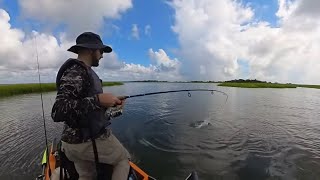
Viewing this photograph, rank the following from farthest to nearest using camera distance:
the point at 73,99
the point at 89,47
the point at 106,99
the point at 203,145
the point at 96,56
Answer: the point at 203,145
the point at 96,56
the point at 89,47
the point at 106,99
the point at 73,99

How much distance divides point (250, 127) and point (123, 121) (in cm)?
898

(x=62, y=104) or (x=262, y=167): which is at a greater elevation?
(x=62, y=104)

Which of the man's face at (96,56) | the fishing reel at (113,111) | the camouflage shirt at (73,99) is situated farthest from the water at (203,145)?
the camouflage shirt at (73,99)

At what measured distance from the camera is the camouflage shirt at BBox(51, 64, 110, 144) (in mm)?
3219

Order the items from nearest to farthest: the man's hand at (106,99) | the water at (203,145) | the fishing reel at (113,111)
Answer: the man's hand at (106,99), the fishing reel at (113,111), the water at (203,145)

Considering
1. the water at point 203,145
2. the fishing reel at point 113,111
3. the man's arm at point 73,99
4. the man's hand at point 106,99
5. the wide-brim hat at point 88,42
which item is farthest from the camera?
the water at point 203,145

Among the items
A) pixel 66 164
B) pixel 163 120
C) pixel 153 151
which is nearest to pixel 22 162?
pixel 153 151

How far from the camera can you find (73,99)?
328 cm

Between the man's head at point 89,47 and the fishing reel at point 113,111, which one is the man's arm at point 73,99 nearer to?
the man's head at point 89,47

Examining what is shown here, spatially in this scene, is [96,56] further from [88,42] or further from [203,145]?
[203,145]

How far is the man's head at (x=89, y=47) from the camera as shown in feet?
12.2

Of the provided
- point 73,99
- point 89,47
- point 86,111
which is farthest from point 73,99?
point 89,47

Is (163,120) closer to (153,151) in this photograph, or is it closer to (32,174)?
(153,151)

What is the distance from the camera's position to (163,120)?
20547 millimetres
